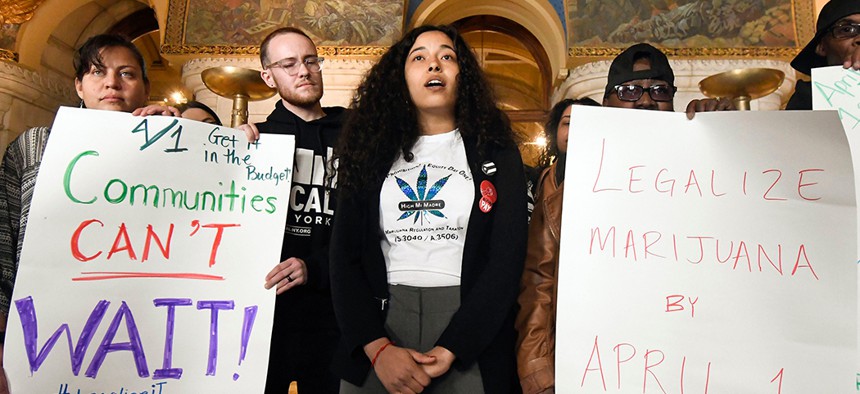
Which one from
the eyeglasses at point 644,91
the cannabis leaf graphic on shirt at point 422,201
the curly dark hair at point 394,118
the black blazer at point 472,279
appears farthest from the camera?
the eyeglasses at point 644,91

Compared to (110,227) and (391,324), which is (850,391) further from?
(110,227)

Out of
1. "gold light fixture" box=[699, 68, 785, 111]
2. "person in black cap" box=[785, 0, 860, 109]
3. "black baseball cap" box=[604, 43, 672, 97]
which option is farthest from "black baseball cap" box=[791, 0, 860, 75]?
"gold light fixture" box=[699, 68, 785, 111]

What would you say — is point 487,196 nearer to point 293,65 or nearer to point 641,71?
point 641,71

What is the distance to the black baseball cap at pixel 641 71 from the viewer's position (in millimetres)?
1706

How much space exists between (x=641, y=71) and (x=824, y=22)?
0.72m

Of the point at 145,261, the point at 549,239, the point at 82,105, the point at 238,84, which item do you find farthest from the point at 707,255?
the point at 238,84

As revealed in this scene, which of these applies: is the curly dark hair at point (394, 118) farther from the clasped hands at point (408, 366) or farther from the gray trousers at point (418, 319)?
the clasped hands at point (408, 366)

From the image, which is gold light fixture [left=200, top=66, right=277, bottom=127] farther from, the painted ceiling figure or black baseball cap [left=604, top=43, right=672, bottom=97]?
the painted ceiling figure

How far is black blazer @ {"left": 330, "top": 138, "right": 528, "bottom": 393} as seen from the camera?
1.36 meters

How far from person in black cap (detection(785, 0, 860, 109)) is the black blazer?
1.07 metres

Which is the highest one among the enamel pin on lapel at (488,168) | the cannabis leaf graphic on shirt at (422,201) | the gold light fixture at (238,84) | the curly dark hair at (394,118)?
the gold light fixture at (238,84)

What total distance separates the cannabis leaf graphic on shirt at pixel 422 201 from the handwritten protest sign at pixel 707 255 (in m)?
0.33

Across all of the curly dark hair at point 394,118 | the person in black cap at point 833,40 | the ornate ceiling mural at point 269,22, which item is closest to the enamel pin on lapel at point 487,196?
the curly dark hair at point 394,118

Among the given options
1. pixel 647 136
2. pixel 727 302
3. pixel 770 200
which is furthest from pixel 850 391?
pixel 647 136
